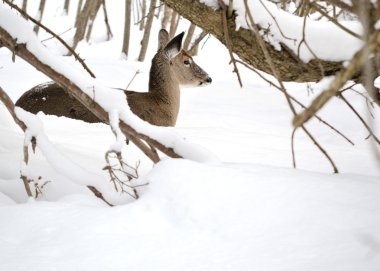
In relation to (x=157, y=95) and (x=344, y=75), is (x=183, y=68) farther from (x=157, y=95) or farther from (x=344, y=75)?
(x=344, y=75)

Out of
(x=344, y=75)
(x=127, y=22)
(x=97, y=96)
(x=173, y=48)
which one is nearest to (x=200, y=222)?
(x=97, y=96)

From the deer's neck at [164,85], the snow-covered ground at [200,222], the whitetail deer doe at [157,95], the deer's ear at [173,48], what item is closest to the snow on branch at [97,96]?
the snow-covered ground at [200,222]

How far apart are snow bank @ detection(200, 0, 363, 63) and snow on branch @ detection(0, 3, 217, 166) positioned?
85 cm

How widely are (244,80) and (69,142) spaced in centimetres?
572

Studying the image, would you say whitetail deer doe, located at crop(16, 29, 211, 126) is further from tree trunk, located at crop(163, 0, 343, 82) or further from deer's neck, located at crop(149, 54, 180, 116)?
tree trunk, located at crop(163, 0, 343, 82)

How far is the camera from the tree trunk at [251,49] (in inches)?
110

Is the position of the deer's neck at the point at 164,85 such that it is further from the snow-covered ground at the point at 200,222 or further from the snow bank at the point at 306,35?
the snow bank at the point at 306,35

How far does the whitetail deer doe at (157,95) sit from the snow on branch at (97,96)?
1931 millimetres

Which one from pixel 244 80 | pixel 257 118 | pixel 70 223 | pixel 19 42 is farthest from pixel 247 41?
pixel 244 80

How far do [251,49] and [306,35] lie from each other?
1.08ft

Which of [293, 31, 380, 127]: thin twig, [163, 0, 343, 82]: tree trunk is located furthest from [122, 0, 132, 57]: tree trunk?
[293, 31, 380, 127]: thin twig

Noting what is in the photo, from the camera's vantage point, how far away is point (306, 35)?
2.76 metres

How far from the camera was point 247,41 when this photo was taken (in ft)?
9.41

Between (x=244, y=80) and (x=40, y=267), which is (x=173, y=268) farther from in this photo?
(x=244, y=80)
